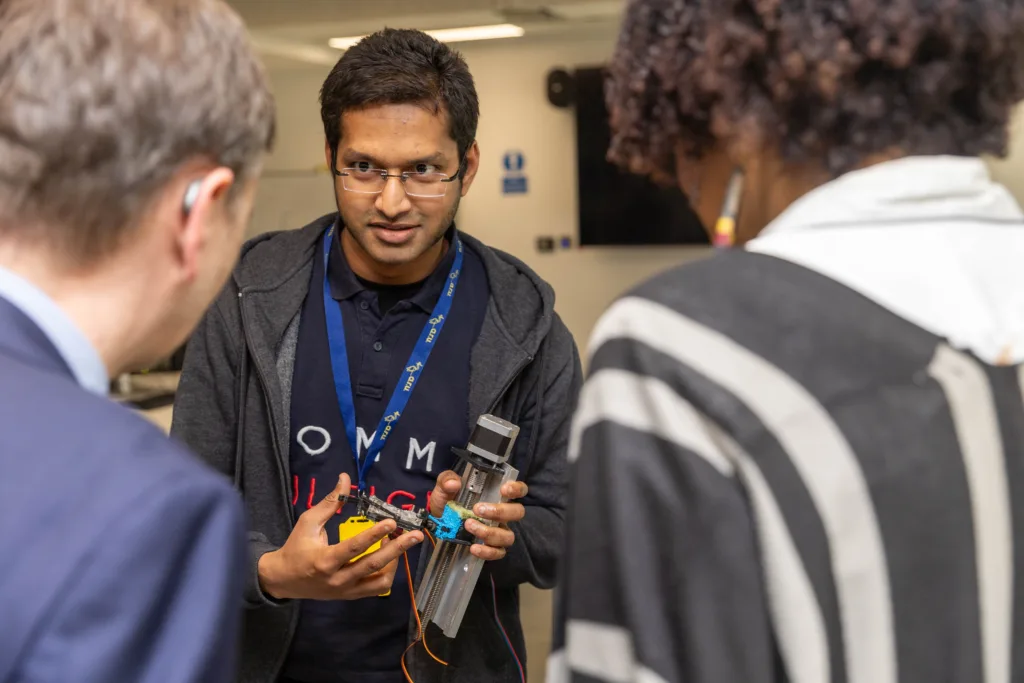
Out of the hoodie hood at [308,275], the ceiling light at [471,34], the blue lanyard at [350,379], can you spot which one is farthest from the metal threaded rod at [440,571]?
the ceiling light at [471,34]

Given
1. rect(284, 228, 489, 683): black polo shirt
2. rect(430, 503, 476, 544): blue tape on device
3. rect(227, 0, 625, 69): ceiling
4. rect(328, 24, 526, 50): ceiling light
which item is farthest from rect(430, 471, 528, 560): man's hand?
rect(328, 24, 526, 50): ceiling light

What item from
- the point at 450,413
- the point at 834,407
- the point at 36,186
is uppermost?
the point at 36,186

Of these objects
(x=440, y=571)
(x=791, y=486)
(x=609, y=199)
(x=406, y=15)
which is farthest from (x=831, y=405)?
(x=609, y=199)

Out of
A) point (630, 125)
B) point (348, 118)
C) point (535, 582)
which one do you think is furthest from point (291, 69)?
point (630, 125)

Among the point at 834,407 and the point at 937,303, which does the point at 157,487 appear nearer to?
the point at 834,407

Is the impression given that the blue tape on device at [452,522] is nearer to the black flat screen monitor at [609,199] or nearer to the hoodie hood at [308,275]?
the hoodie hood at [308,275]

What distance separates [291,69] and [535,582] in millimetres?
5922

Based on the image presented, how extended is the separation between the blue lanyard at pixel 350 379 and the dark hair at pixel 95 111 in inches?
33.8

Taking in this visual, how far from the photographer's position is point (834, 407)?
0.65m

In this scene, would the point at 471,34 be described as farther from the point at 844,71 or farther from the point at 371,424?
the point at 844,71

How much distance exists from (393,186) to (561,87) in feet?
15.6

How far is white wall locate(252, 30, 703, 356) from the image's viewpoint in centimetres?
613

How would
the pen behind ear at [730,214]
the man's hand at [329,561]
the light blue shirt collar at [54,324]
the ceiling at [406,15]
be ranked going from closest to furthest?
the light blue shirt collar at [54,324], the pen behind ear at [730,214], the man's hand at [329,561], the ceiling at [406,15]

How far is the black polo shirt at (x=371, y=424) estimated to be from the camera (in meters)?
1.52
